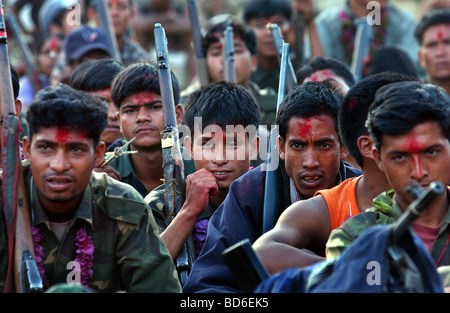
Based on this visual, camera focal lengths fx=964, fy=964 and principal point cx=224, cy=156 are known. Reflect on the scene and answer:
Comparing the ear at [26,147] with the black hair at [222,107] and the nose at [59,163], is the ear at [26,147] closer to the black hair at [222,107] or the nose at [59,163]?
the nose at [59,163]

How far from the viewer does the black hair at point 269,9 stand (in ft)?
30.7

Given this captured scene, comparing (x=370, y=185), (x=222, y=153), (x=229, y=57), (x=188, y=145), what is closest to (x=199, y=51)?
(x=229, y=57)

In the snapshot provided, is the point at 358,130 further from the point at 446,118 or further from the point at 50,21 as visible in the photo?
the point at 50,21

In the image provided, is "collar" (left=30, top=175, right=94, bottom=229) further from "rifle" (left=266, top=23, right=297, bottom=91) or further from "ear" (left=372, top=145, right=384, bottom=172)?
"rifle" (left=266, top=23, right=297, bottom=91)

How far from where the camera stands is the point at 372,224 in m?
4.36

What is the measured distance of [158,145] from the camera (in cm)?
625

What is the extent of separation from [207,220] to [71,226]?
1267mm

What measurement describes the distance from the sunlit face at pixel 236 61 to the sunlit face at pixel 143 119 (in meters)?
1.80

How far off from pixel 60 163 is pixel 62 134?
144 millimetres

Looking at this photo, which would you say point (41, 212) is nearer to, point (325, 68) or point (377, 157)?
point (377, 157)

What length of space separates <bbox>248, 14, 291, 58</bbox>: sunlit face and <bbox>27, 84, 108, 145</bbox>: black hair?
15.3 ft

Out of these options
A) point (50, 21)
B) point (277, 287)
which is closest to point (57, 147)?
point (277, 287)

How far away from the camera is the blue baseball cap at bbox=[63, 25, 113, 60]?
8466 mm

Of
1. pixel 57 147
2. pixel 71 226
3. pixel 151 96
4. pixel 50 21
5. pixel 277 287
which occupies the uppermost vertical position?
pixel 50 21
